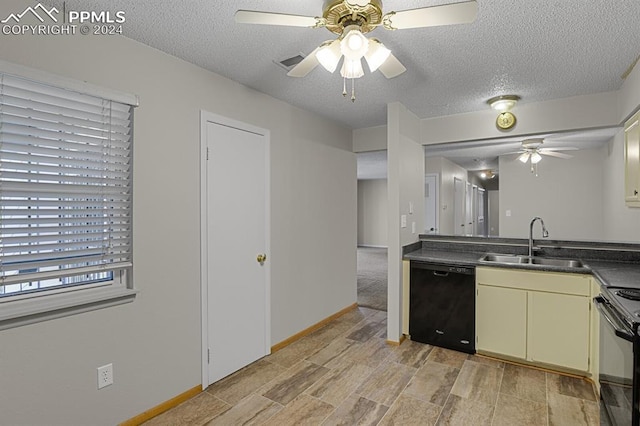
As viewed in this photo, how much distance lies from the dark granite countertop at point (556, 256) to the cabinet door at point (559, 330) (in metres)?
0.25

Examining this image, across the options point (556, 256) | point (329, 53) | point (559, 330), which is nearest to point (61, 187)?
point (329, 53)

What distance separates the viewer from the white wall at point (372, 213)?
10.8 meters

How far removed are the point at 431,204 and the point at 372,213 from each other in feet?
22.4

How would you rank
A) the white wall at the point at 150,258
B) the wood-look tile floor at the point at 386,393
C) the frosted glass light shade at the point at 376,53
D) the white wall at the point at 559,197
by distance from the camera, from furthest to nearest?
1. the white wall at the point at 559,197
2. the wood-look tile floor at the point at 386,393
3. the white wall at the point at 150,258
4. the frosted glass light shade at the point at 376,53

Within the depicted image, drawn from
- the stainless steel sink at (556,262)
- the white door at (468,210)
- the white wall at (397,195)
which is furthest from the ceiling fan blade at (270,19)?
the white door at (468,210)

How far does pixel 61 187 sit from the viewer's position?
1.71 meters

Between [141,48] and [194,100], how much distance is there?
17.2 inches

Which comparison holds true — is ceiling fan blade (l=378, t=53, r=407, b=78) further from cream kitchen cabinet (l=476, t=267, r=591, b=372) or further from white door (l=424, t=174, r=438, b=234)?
white door (l=424, t=174, r=438, b=234)

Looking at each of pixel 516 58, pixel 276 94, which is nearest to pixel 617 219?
pixel 516 58

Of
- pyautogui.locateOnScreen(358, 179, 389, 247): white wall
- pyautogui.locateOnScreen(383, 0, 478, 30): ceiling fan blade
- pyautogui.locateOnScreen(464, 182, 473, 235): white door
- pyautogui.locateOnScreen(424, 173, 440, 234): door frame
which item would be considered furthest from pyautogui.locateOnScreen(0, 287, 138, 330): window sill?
pyautogui.locateOnScreen(358, 179, 389, 247): white wall

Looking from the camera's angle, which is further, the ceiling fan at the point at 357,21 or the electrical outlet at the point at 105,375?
the electrical outlet at the point at 105,375

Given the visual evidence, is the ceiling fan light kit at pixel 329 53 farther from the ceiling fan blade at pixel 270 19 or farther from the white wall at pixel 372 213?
the white wall at pixel 372 213

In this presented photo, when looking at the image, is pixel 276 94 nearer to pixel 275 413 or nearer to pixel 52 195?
pixel 52 195

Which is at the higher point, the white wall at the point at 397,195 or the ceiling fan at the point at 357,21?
the ceiling fan at the point at 357,21
